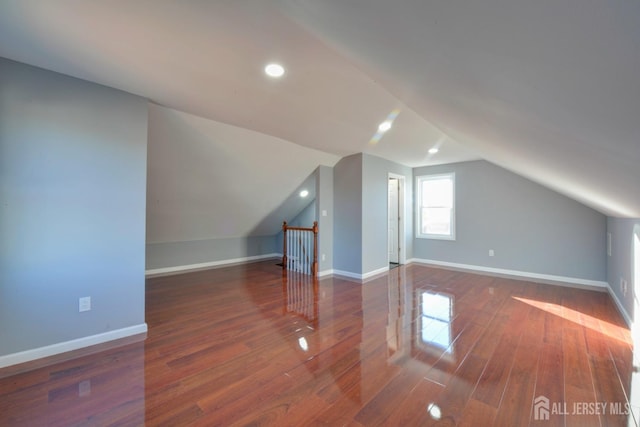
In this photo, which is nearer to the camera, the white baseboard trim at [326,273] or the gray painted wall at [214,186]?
the gray painted wall at [214,186]

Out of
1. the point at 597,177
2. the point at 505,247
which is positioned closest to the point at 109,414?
the point at 597,177

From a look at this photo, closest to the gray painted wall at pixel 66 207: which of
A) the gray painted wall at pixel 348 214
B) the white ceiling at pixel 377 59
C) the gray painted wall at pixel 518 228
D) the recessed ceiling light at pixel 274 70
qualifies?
the white ceiling at pixel 377 59

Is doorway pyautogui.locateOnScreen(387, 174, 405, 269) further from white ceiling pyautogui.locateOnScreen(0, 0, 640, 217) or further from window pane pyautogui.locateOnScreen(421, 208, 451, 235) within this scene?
white ceiling pyautogui.locateOnScreen(0, 0, 640, 217)

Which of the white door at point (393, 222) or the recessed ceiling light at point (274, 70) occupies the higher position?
the recessed ceiling light at point (274, 70)

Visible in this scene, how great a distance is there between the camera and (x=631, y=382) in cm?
195

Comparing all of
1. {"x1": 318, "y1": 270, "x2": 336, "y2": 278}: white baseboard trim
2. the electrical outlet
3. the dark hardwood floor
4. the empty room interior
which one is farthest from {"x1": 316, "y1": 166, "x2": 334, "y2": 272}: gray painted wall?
the electrical outlet

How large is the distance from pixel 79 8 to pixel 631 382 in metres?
4.38

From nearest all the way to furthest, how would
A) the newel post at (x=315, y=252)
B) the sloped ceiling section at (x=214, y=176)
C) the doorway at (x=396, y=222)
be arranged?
the sloped ceiling section at (x=214, y=176) → the newel post at (x=315, y=252) → the doorway at (x=396, y=222)

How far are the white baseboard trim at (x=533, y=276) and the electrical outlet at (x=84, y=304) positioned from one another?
5.91 metres

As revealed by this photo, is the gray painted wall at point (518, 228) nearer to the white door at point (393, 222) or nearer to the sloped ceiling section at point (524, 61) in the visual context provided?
the white door at point (393, 222)

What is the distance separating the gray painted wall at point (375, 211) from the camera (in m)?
4.96

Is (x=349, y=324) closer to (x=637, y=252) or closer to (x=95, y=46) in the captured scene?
(x=637, y=252)

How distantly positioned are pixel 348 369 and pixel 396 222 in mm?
4598

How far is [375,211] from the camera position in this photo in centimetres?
523
